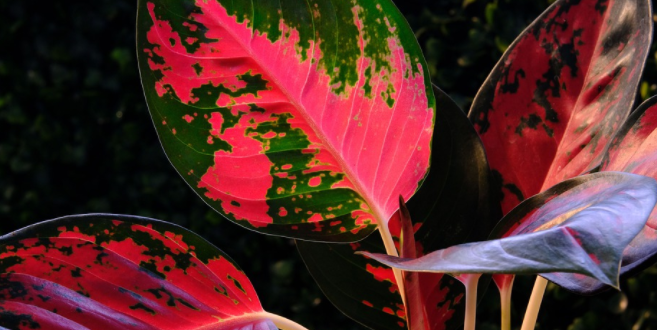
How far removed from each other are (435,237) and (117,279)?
0.20 metres

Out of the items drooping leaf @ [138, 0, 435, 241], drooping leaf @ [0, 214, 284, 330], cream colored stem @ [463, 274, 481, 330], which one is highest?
drooping leaf @ [138, 0, 435, 241]

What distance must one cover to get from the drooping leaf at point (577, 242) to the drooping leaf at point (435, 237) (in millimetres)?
129

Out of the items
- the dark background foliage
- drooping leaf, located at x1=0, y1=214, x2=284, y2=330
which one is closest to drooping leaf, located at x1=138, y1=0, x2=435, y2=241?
drooping leaf, located at x1=0, y1=214, x2=284, y2=330

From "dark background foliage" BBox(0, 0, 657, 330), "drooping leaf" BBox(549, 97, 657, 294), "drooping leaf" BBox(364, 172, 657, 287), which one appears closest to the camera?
"drooping leaf" BBox(364, 172, 657, 287)

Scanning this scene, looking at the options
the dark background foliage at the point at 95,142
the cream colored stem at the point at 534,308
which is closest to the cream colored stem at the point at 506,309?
the cream colored stem at the point at 534,308

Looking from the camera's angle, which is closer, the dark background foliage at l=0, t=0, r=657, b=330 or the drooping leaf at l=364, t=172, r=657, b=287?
the drooping leaf at l=364, t=172, r=657, b=287

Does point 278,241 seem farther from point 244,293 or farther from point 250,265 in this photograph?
point 244,293

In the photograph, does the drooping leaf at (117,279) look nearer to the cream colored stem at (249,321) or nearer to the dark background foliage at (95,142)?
the cream colored stem at (249,321)

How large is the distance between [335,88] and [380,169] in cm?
6

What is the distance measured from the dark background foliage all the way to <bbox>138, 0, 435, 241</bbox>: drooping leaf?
0.98m

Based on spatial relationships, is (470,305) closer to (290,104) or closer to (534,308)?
Answer: (534,308)

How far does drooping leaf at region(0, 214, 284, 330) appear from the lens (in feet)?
1.06

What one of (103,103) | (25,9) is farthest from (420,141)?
(25,9)

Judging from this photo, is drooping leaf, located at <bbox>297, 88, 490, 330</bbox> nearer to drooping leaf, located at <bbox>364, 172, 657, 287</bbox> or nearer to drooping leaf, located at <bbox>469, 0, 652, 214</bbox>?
drooping leaf, located at <bbox>469, 0, 652, 214</bbox>
